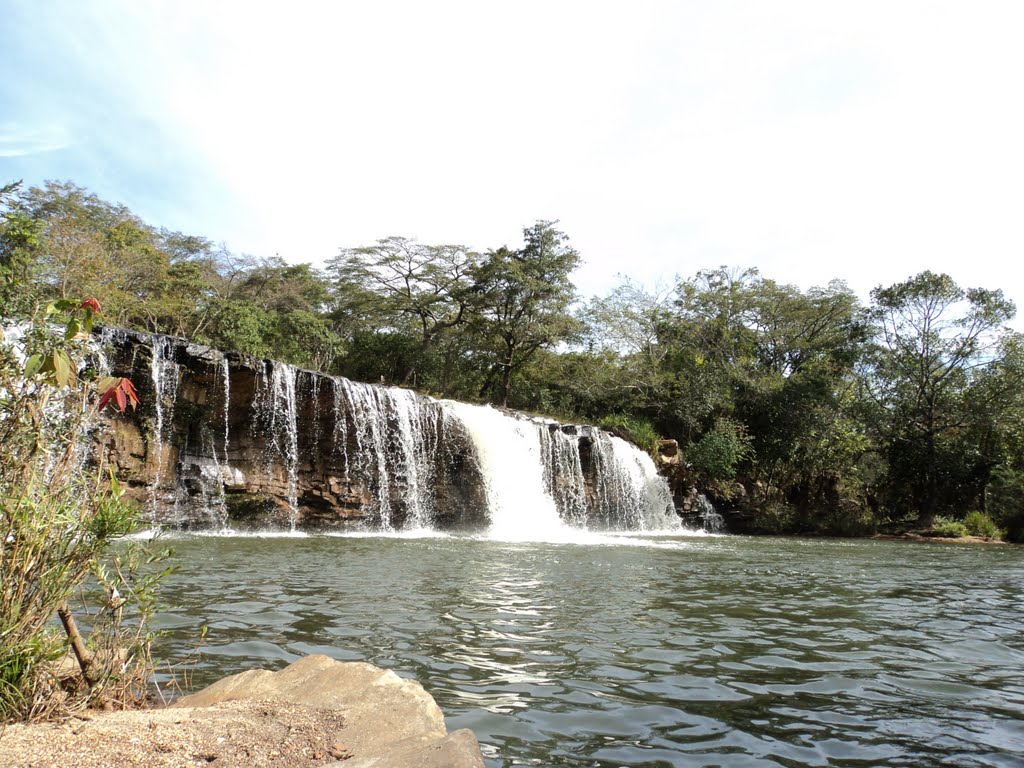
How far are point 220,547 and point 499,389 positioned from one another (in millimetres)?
21883

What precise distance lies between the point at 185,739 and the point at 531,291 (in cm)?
2593

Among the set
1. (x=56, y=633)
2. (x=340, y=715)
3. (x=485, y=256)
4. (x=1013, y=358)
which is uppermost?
(x=485, y=256)

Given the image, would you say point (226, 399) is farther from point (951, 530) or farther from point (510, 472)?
point (951, 530)

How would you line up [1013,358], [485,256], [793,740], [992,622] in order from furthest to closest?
[485,256], [1013,358], [992,622], [793,740]

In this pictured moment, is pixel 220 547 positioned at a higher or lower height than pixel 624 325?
lower

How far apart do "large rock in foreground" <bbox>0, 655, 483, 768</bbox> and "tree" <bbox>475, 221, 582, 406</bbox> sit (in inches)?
961

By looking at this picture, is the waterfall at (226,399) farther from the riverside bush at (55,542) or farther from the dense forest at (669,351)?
the riverside bush at (55,542)

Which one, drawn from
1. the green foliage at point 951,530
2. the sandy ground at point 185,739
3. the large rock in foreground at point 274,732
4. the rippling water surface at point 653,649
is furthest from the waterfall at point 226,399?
the green foliage at point 951,530

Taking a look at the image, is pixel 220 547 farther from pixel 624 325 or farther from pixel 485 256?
pixel 624 325

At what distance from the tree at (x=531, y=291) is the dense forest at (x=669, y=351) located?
0.27 ft

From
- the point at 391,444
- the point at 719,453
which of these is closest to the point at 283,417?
the point at 391,444

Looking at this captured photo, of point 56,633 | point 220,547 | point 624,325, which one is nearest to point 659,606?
point 56,633

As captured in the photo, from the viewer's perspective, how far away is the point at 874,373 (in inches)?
1031

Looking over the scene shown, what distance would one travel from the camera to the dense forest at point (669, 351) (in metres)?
23.4
